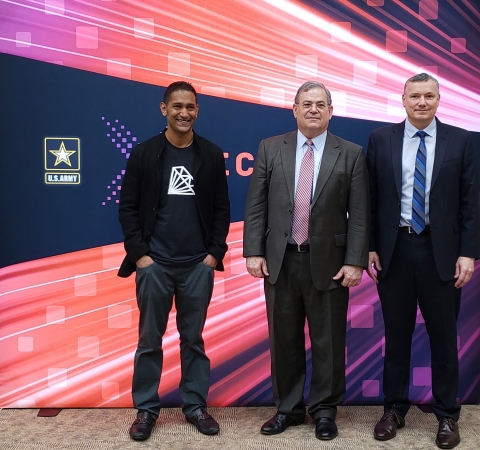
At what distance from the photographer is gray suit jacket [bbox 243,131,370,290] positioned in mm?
3000

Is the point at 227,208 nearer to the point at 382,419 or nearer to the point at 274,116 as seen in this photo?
the point at 274,116

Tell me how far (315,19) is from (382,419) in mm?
2210

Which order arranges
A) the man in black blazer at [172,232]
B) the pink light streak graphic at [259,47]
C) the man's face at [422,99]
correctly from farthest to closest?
the pink light streak graphic at [259,47] < the man in black blazer at [172,232] < the man's face at [422,99]

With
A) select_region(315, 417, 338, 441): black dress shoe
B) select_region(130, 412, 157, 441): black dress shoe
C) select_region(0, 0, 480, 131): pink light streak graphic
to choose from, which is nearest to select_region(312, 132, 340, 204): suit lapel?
select_region(0, 0, 480, 131): pink light streak graphic

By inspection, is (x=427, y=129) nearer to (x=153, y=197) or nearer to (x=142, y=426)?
(x=153, y=197)

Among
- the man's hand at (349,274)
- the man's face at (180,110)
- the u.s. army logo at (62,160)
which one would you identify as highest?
the man's face at (180,110)

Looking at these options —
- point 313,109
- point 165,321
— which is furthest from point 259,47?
point 165,321

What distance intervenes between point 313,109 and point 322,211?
49 cm

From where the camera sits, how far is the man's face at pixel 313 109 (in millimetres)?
2986

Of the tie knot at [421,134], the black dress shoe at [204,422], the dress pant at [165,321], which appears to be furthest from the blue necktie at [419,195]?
the black dress shoe at [204,422]

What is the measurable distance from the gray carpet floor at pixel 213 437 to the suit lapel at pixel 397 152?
4.07 feet

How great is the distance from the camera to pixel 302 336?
10.4 ft

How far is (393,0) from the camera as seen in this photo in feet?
11.6

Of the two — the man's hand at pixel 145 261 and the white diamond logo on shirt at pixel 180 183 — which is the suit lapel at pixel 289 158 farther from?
the man's hand at pixel 145 261
